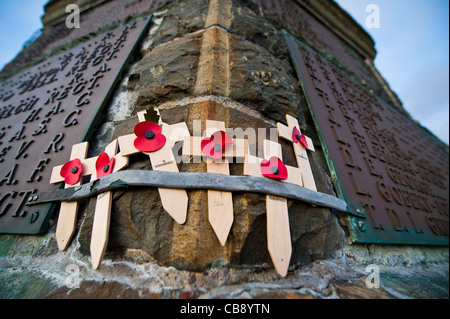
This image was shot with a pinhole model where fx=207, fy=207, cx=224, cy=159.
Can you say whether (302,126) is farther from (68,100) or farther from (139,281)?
(68,100)

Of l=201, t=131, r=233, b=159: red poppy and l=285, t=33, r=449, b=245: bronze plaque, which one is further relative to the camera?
l=285, t=33, r=449, b=245: bronze plaque

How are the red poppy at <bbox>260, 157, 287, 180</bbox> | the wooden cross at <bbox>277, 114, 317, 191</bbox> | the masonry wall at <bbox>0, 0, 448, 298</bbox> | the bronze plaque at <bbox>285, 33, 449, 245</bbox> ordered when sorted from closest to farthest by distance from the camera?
1. the masonry wall at <bbox>0, 0, 448, 298</bbox>
2. the red poppy at <bbox>260, 157, 287, 180</bbox>
3. the wooden cross at <bbox>277, 114, 317, 191</bbox>
4. the bronze plaque at <bbox>285, 33, 449, 245</bbox>

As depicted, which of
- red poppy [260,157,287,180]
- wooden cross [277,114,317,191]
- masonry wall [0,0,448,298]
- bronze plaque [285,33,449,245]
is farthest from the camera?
bronze plaque [285,33,449,245]

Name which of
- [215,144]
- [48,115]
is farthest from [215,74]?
[48,115]

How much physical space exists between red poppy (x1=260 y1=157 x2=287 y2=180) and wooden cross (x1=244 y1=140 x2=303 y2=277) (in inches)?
0.6

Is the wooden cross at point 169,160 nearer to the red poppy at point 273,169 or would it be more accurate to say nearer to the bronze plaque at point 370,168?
the red poppy at point 273,169

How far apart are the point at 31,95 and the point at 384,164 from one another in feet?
8.87

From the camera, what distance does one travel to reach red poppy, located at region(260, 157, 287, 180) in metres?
0.67

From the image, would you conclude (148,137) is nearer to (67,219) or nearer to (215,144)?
(215,144)

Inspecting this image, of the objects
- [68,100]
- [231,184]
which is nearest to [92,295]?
[231,184]

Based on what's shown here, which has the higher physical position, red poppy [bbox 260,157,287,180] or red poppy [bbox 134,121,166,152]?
red poppy [bbox 134,121,166,152]

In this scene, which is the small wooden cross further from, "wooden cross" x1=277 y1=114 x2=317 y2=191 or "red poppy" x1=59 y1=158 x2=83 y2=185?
"wooden cross" x1=277 y1=114 x2=317 y2=191

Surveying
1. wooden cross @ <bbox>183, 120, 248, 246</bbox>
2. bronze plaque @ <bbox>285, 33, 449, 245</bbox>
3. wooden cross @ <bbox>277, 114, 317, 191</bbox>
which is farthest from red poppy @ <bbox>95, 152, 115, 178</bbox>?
bronze plaque @ <bbox>285, 33, 449, 245</bbox>

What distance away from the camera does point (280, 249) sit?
599 mm
